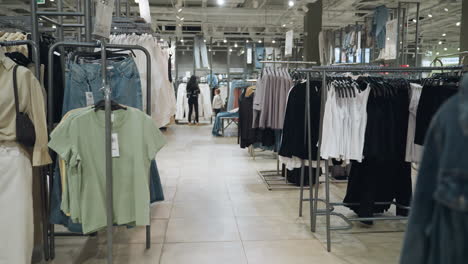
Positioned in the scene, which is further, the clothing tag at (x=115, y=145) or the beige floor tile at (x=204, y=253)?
the beige floor tile at (x=204, y=253)

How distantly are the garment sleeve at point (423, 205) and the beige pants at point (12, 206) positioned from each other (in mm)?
2266

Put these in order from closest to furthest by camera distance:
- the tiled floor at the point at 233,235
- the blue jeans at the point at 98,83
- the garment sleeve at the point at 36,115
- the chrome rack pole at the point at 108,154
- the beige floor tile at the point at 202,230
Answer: the chrome rack pole at the point at 108,154 → the garment sleeve at the point at 36,115 → the blue jeans at the point at 98,83 → the tiled floor at the point at 233,235 → the beige floor tile at the point at 202,230

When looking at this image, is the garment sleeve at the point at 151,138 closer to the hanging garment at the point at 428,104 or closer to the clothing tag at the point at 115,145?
the clothing tag at the point at 115,145

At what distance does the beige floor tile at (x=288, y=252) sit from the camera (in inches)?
116

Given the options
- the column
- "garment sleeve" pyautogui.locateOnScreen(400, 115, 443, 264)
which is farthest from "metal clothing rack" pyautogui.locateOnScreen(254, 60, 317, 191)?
the column

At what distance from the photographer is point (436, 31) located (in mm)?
16625

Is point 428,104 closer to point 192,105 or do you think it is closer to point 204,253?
point 204,253

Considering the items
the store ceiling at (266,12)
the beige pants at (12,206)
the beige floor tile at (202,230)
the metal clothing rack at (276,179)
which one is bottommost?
the beige floor tile at (202,230)

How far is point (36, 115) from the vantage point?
247 centimetres

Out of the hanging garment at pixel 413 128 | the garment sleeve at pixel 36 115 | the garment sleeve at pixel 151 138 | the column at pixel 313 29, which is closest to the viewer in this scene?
the garment sleeve at pixel 36 115

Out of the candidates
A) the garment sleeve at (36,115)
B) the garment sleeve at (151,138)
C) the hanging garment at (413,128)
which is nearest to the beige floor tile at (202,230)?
the garment sleeve at (151,138)

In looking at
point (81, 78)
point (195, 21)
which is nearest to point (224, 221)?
point (81, 78)

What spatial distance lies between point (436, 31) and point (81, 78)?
17473mm

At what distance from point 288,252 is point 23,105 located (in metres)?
2.24
